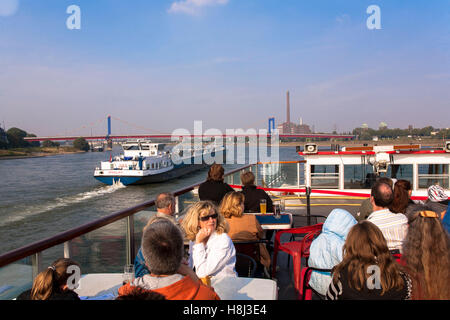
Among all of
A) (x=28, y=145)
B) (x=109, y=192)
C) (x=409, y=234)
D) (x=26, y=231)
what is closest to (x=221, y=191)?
(x=409, y=234)

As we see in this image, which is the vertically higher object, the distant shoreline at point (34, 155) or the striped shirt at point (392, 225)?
the striped shirt at point (392, 225)

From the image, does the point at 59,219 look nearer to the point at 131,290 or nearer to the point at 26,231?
the point at 26,231

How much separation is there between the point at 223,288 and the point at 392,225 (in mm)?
1604

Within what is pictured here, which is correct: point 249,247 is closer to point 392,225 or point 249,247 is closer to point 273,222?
point 273,222

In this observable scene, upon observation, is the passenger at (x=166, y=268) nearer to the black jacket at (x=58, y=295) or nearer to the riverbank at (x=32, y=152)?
the black jacket at (x=58, y=295)

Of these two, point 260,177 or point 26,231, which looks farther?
point 26,231

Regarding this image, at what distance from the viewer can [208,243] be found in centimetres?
260

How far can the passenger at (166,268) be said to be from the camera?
1.50m

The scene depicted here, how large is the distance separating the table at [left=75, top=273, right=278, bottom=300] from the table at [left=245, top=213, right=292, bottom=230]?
1721mm

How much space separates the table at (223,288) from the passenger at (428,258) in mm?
776

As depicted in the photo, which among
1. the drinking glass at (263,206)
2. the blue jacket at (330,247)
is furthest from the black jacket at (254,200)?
the blue jacket at (330,247)

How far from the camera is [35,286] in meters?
1.73

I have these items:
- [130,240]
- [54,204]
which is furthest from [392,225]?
[54,204]

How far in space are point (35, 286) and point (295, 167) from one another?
1115cm
